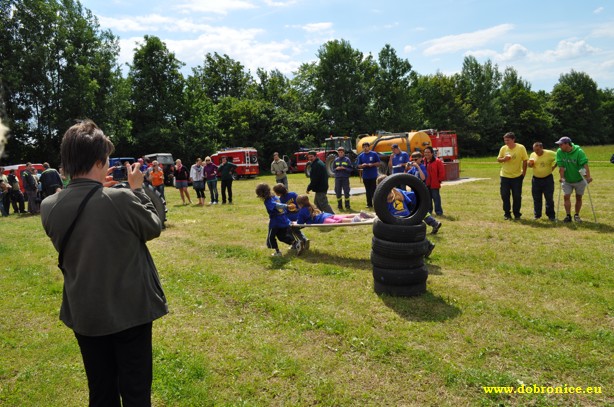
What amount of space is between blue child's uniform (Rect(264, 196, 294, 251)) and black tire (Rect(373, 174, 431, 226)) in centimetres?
256

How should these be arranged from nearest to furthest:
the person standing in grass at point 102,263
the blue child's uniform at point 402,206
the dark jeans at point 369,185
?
the person standing in grass at point 102,263 → the blue child's uniform at point 402,206 → the dark jeans at point 369,185

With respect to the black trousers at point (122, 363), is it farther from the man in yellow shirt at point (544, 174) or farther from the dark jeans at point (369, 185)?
the dark jeans at point (369, 185)

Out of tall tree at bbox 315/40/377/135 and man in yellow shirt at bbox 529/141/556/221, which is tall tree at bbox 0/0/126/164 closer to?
tall tree at bbox 315/40/377/135

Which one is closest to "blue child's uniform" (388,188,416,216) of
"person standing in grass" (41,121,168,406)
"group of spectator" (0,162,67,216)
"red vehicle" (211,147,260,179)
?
"person standing in grass" (41,121,168,406)

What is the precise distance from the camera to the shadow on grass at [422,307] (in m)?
4.88

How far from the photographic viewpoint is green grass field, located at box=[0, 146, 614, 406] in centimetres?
362

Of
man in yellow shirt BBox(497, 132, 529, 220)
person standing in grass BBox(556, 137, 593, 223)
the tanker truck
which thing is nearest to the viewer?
person standing in grass BBox(556, 137, 593, 223)

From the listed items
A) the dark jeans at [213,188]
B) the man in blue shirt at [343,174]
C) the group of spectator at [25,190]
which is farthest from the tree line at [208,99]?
the man in blue shirt at [343,174]

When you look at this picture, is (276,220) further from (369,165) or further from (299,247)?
(369,165)

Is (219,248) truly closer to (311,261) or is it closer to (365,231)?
(311,261)

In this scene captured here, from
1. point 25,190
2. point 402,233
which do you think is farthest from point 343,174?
point 25,190

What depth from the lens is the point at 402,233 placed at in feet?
17.7

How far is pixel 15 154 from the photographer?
31719mm

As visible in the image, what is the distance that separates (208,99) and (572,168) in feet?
129
